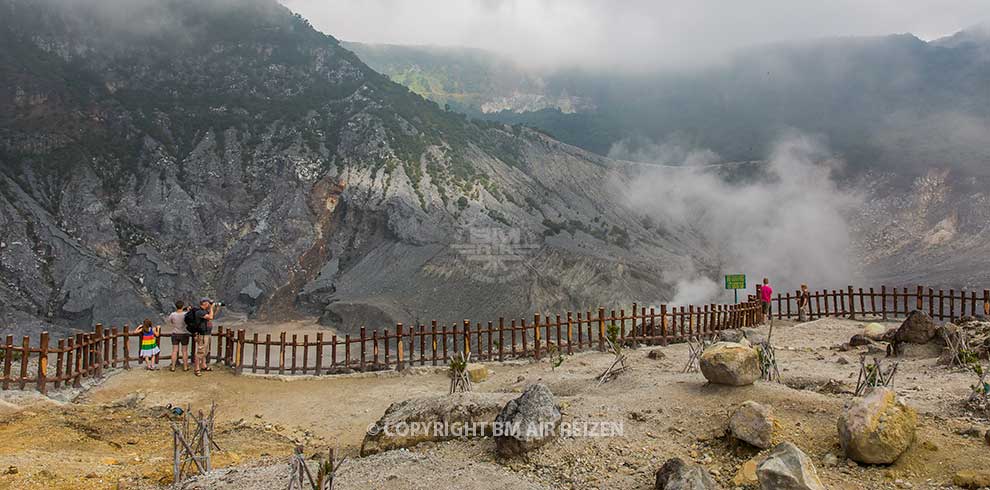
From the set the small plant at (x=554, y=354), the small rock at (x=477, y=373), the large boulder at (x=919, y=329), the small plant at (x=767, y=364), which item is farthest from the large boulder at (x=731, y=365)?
the large boulder at (x=919, y=329)

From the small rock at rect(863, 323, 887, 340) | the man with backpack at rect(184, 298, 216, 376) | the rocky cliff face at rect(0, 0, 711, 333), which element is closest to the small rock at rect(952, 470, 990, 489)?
the small rock at rect(863, 323, 887, 340)

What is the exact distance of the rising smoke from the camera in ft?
131

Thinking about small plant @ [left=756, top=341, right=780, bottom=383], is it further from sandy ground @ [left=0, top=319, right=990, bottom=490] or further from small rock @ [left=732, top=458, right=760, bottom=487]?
small rock @ [left=732, top=458, right=760, bottom=487]

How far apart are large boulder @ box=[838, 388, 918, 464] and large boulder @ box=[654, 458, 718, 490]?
153 centimetres

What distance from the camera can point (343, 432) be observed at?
10.4 metres

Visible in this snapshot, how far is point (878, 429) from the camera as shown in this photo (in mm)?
5586

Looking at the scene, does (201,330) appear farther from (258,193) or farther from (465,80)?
(465,80)

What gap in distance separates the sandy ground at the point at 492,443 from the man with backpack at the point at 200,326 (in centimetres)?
110

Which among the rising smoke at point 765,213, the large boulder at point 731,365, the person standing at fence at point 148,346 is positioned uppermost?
the rising smoke at point 765,213

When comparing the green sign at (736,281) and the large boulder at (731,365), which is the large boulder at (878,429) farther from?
the green sign at (736,281)

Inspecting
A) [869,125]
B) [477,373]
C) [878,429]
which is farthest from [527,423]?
[869,125]

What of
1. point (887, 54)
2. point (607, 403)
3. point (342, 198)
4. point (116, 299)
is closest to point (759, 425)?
point (607, 403)

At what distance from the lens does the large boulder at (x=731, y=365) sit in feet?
25.8

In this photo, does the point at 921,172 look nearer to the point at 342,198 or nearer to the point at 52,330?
the point at 342,198
